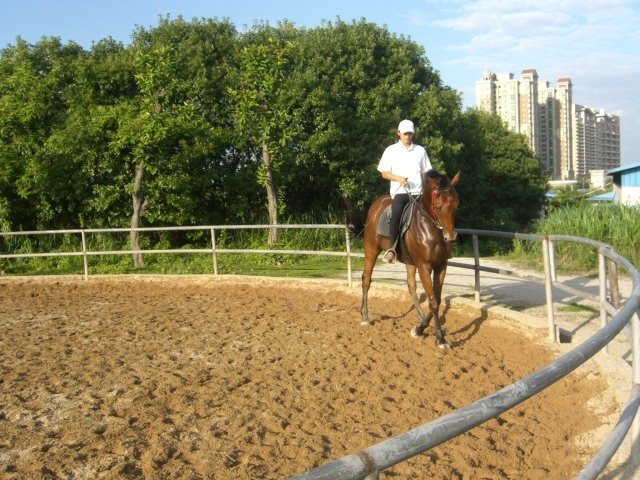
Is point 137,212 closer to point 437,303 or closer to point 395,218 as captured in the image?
point 395,218

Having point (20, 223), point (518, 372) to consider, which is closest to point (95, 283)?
point (20, 223)

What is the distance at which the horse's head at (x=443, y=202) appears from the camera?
642 centimetres

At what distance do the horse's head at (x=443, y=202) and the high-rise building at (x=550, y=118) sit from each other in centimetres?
7661

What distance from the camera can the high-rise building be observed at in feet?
290

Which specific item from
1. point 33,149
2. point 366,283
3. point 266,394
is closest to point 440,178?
point 366,283

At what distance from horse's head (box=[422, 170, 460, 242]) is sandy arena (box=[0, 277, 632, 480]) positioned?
142 cm

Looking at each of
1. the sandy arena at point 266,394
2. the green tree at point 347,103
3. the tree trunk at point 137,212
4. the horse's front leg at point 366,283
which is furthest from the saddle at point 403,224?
the green tree at point 347,103

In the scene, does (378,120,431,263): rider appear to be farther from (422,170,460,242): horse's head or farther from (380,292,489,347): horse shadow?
(380,292,489,347): horse shadow

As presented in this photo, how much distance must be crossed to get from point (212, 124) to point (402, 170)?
15.0 metres

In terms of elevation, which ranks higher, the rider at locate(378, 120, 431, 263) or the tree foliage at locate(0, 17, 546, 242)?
the tree foliage at locate(0, 17, 546, 242)

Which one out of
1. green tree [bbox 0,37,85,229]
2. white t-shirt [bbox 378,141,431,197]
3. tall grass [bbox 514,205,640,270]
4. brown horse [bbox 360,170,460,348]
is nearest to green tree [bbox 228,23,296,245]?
green tree [bbox 0,37,85,229]

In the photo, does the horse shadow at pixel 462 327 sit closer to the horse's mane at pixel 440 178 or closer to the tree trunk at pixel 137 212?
the horse's mane at pixel 440 178

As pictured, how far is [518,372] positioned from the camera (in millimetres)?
5691

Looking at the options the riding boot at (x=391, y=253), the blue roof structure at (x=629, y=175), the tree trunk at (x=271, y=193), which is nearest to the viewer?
the riding boot at (x=391, y=253)
